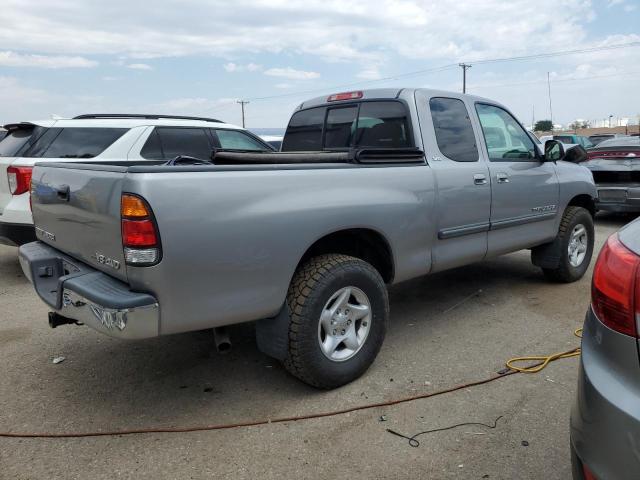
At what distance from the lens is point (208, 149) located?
709cm

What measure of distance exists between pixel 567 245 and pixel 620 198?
473cm

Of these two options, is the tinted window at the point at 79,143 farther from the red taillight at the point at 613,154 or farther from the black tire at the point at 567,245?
the red taillight at the point at 613,154

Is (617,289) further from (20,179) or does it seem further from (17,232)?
(20,179)

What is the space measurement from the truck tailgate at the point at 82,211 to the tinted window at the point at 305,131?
215cm

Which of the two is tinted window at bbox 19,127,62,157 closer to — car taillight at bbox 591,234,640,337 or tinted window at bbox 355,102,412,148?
tinted window at bbox 355,102,412,148

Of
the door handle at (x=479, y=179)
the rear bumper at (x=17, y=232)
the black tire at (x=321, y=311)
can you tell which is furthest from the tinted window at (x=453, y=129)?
the rear bumper at (x=17, y=232)

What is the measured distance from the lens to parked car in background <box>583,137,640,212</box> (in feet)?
30.2

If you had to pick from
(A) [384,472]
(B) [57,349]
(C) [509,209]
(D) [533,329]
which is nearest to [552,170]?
(C) [509,209]

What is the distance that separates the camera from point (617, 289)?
1.72m

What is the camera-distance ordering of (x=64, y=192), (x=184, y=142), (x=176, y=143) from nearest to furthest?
(x=64, y=192) < (x=176, y=143) < (x=184, y=142)

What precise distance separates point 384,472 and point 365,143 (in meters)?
2.57

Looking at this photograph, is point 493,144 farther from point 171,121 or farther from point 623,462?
point 171,121

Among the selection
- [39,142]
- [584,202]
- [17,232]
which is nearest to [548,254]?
[584,202]

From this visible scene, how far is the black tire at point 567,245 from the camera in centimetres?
542
